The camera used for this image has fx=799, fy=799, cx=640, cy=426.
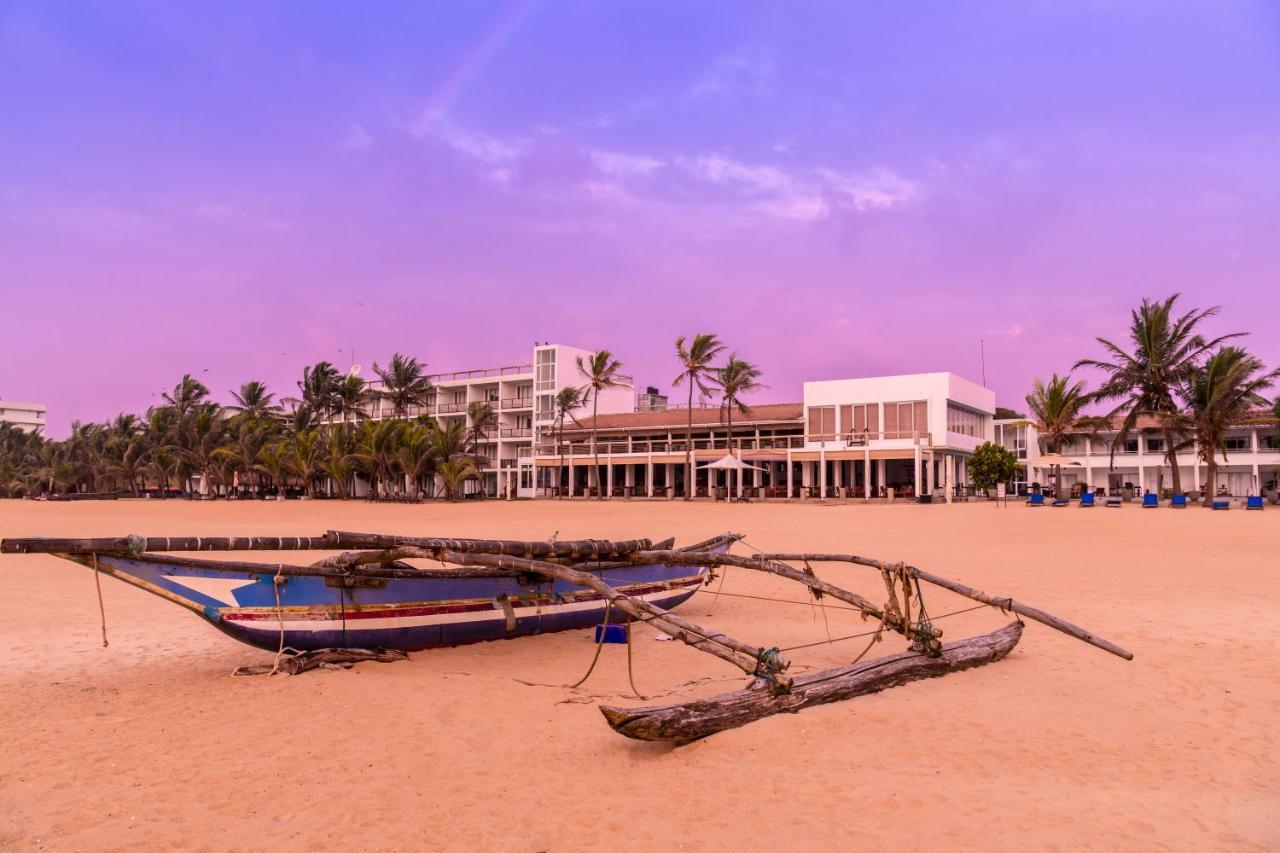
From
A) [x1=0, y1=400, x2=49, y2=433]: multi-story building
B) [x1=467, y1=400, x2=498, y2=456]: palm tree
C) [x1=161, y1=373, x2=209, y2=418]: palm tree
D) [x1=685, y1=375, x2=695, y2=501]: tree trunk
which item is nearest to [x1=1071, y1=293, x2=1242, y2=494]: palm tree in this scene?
[x1=685, y1=375, x2=695, y2=501]: tree trunk

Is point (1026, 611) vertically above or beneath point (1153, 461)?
beneath

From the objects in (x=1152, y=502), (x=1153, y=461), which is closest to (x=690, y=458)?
(x=1152, y=502)

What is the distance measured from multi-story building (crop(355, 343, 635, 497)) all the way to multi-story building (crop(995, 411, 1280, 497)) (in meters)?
28.4

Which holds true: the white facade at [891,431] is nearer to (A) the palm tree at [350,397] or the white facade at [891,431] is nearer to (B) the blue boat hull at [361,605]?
(B) the blue boat hull at [361,605]

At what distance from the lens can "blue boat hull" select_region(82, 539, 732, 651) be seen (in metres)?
7.50

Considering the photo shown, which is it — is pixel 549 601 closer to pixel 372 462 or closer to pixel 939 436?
pixel 939 436

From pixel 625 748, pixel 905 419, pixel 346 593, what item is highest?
pixel 905 419

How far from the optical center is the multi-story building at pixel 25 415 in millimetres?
112375

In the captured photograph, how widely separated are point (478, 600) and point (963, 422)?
125 feet

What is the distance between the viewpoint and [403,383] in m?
59.1

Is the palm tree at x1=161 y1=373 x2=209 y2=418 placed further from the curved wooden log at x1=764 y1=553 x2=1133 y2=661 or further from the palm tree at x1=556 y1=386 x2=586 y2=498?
the curved wooden log at x1=764 y1=553 x2=1133 y2=661

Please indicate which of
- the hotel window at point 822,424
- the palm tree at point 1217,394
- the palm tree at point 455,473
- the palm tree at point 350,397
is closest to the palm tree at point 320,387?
the palm tree at point 350,397

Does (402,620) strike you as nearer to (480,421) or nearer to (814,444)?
(814,444)

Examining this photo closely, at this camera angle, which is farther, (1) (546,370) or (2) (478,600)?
(1) (546,370)
